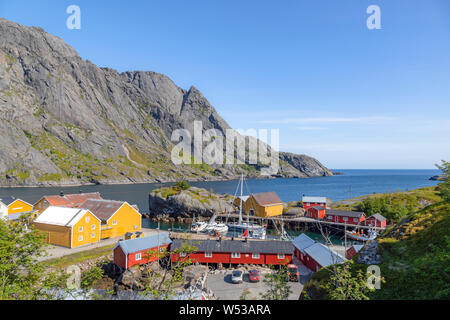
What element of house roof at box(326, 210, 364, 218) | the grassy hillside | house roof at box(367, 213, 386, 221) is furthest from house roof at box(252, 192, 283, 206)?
the grassy hillside

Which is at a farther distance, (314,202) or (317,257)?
(314,202)

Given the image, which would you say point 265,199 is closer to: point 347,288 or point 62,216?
point 62,216

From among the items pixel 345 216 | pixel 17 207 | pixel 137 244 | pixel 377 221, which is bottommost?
pixel 377 221

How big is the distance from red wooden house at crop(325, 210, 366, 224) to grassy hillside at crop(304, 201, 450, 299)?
43.6m

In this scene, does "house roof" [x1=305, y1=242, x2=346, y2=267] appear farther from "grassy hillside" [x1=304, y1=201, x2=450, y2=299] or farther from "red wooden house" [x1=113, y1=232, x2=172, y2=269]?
"red wooden house" [x1=113, y1=232, x2=172, y2=269]

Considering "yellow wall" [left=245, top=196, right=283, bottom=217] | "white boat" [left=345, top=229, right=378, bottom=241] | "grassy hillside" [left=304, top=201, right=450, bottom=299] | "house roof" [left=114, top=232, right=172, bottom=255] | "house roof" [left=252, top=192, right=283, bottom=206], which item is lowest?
"white boat" [left=345, top=229, right=378, bottom=241]

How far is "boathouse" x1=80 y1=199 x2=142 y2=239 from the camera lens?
147 feet

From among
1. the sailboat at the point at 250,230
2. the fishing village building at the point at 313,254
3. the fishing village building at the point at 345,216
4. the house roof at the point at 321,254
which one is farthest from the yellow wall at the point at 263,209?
the house roof at the point at 321,254

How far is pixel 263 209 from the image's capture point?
238 ft

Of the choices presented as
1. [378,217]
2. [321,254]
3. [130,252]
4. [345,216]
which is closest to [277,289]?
[321,254]

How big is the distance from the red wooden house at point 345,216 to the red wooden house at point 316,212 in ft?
9.44

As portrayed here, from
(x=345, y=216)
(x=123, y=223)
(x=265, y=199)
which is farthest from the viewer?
(x=265, y=199)
